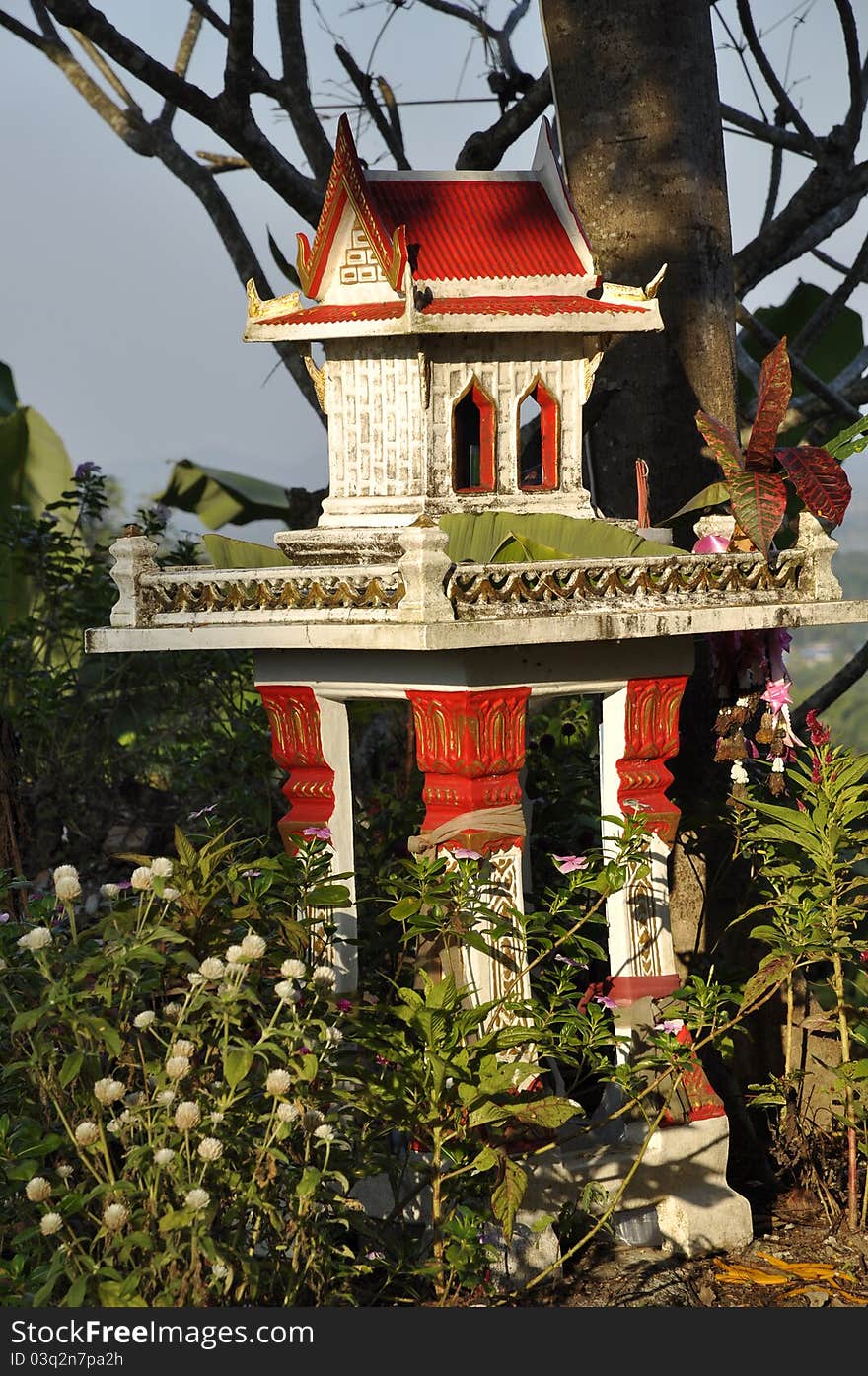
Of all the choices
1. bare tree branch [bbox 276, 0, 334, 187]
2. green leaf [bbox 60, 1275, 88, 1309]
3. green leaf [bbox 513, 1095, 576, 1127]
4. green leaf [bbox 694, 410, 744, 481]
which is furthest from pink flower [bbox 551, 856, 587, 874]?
bare tree branch [bbox 276, 0, 334, 187]

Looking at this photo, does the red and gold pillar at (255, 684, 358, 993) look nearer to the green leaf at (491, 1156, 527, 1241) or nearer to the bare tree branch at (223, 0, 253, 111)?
the green leaf at (491, 1156, 527, 1241)

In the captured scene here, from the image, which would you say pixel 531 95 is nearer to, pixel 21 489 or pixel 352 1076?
pixel 352 1076

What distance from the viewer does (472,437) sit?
7527 millimetres

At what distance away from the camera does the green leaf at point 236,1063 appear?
5.15 metres

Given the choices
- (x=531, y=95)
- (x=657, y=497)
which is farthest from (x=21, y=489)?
(x=657, y=497)

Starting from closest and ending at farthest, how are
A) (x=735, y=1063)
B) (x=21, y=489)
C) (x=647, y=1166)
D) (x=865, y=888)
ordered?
(x=647, y=1166) < (x=735, y=1063) < (x=865, y=888) < (x=21, y=489)

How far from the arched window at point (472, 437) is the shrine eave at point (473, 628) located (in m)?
0.91

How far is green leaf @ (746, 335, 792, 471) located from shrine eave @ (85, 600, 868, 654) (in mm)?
638

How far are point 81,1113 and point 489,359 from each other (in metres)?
3.50

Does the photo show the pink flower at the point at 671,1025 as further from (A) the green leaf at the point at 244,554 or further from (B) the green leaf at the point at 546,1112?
(A) the green leaf at the point at 244,554

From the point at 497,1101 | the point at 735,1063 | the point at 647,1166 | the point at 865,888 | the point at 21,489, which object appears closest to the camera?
the point at 497,1101

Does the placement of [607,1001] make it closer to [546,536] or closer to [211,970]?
[546,536]

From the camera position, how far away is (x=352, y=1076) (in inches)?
238

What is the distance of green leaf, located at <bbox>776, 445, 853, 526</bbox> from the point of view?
7.31 m
